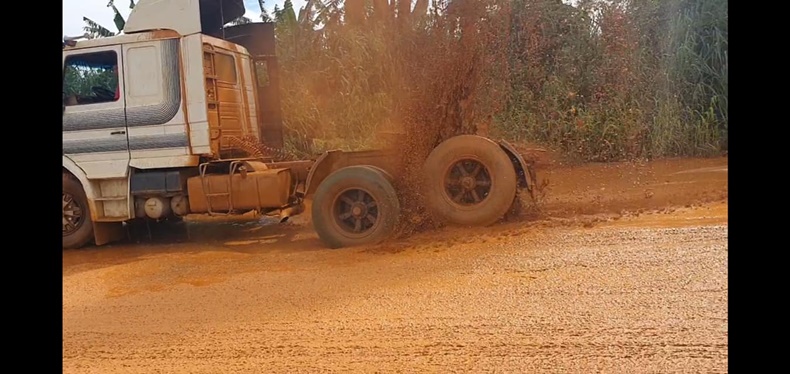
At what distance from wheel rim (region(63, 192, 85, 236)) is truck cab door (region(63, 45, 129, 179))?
22.2 inches

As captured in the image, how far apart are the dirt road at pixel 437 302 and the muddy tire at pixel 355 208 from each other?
276 millimetres

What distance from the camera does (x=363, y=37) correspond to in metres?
11.1

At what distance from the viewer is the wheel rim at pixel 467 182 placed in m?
6.63

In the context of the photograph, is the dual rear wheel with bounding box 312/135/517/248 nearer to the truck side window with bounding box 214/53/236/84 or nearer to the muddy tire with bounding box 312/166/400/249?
the muddy tire with bounding box 312/166/400/249

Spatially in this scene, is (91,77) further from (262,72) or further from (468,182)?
Result: (468,182)

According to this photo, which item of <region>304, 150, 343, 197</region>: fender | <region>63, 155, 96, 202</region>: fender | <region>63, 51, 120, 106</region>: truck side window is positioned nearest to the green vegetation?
<region>304, 150, 343, 197</region>: fender

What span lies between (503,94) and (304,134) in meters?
3.62

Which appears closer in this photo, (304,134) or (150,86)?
(150,86)

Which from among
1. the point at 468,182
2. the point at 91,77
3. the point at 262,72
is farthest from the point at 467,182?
the point at 91,77

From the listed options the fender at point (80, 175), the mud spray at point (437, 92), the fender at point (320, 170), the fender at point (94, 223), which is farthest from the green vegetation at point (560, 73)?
the fender at point (80, 175)

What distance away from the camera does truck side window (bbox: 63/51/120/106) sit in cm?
716

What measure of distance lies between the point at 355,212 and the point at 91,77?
386 centimetres
